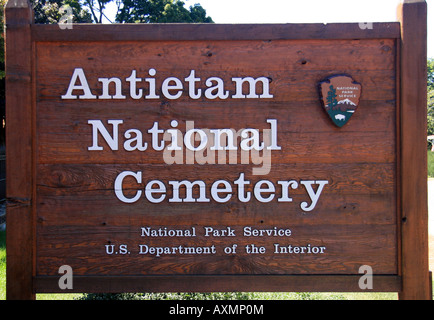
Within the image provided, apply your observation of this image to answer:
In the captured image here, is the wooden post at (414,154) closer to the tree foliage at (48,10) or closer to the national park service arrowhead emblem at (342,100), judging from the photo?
the national park service arrowhead emblem at (342,100)

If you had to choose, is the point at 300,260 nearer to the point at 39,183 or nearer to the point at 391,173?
the point at 391,173

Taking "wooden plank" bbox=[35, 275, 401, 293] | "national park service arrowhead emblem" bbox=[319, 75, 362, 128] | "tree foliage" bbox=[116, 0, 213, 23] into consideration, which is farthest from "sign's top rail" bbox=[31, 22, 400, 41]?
"tree foliage" bbox=[116, 0, 213, 23]

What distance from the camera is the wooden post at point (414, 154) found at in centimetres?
229

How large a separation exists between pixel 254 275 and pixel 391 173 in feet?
3.58

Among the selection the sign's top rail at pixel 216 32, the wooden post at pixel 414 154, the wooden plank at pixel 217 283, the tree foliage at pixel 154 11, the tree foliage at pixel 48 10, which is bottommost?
the wooden plank at pixel 217 283

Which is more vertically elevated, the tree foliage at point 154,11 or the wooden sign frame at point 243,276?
the tree foliage at point 154,11

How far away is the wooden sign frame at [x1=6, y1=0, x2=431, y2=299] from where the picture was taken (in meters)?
2.30

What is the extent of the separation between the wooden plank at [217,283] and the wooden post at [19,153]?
0.49ft

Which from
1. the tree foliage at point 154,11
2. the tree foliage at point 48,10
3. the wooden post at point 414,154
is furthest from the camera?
the tree foliage at point 154,11

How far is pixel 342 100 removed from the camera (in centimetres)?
232

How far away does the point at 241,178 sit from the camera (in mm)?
2348

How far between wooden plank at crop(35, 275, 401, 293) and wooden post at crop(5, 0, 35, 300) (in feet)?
0.49

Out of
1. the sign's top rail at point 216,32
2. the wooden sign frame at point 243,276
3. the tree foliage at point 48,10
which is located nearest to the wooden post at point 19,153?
the wooden sign frame at point 243,276
